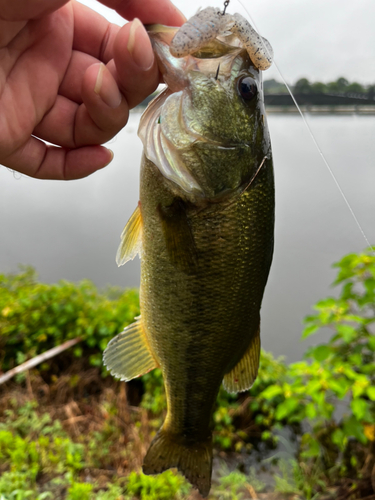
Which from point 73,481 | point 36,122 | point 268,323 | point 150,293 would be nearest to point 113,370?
point 150,293

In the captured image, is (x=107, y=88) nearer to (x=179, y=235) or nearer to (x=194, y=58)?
(x=194, y=58)

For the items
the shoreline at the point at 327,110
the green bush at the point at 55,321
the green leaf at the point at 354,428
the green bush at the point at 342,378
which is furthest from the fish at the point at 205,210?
the green bush at the point at 55,321

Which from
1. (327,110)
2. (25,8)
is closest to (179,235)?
(25,8)

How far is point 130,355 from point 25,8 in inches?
44.3

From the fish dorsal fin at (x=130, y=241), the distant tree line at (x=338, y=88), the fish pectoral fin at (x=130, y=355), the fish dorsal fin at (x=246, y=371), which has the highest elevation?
the distant tree line at (x=338, y=88)

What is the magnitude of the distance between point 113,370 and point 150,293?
0.34 meters

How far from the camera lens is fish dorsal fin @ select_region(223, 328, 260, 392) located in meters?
1.32

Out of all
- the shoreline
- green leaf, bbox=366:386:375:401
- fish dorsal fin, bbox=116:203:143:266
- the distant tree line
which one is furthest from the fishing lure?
green leaf, bbox=366:386:375:401

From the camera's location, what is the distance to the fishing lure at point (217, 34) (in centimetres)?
90

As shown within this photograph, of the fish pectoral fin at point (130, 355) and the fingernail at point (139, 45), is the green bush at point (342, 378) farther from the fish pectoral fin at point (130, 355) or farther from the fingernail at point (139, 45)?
the fingernail at point (139, 45)

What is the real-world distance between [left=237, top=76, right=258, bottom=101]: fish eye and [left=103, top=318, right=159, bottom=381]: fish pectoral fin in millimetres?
852

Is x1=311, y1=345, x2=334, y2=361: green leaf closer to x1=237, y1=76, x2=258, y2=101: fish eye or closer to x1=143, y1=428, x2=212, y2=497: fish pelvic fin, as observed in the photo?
x1=143, y1=428, x2=212, y2=497: fish pelvic fin

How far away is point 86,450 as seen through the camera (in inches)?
118

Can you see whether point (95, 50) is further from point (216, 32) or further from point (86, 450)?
point (86, 450)
